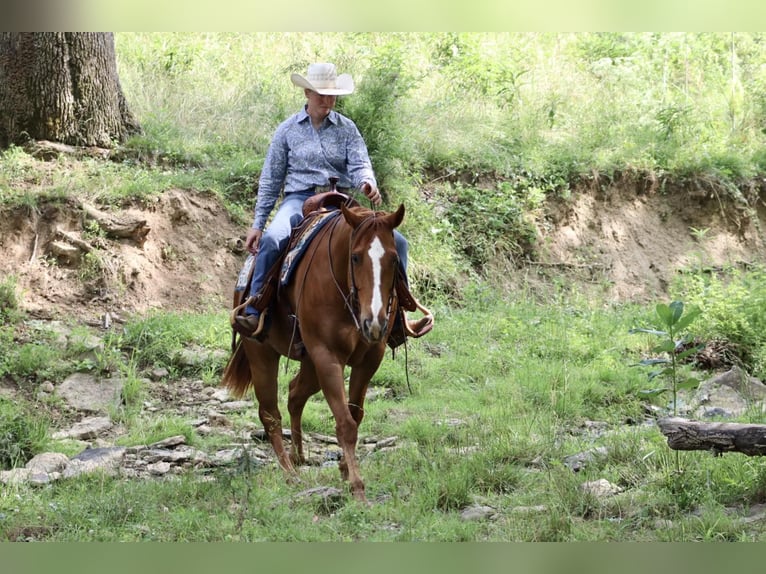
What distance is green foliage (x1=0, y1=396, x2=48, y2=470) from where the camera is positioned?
734cm

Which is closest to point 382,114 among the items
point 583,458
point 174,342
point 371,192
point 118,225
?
point 118,225

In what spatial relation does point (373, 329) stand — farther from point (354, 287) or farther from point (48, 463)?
point (48, 463)

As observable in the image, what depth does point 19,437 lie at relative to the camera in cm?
755

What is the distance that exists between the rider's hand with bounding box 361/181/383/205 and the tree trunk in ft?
20.7

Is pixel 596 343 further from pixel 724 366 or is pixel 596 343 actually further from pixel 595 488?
pixel 595 488

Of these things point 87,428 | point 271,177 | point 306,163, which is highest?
point 306,163

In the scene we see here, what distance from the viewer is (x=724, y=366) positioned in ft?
32.9

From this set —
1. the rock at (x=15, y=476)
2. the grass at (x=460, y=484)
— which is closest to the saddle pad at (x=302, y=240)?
the grass at (x=460, y=484)

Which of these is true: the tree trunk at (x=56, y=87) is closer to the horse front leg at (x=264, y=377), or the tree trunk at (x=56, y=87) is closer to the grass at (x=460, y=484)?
the grass at (x=460, y=484)

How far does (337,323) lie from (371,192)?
3.46 ft

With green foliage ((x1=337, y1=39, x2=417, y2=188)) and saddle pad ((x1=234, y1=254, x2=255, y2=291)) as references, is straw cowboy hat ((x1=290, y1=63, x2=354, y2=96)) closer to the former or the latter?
saddle pad ((x1=234, y1=254, x2=255, y2=291))

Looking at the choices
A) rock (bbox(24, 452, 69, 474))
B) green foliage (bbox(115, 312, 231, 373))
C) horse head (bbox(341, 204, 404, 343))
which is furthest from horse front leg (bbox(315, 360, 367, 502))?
green foliage (bbox(115, 312, 231, 373))

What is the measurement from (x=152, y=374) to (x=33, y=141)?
3.98m

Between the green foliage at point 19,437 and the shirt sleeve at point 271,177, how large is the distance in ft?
8.10
